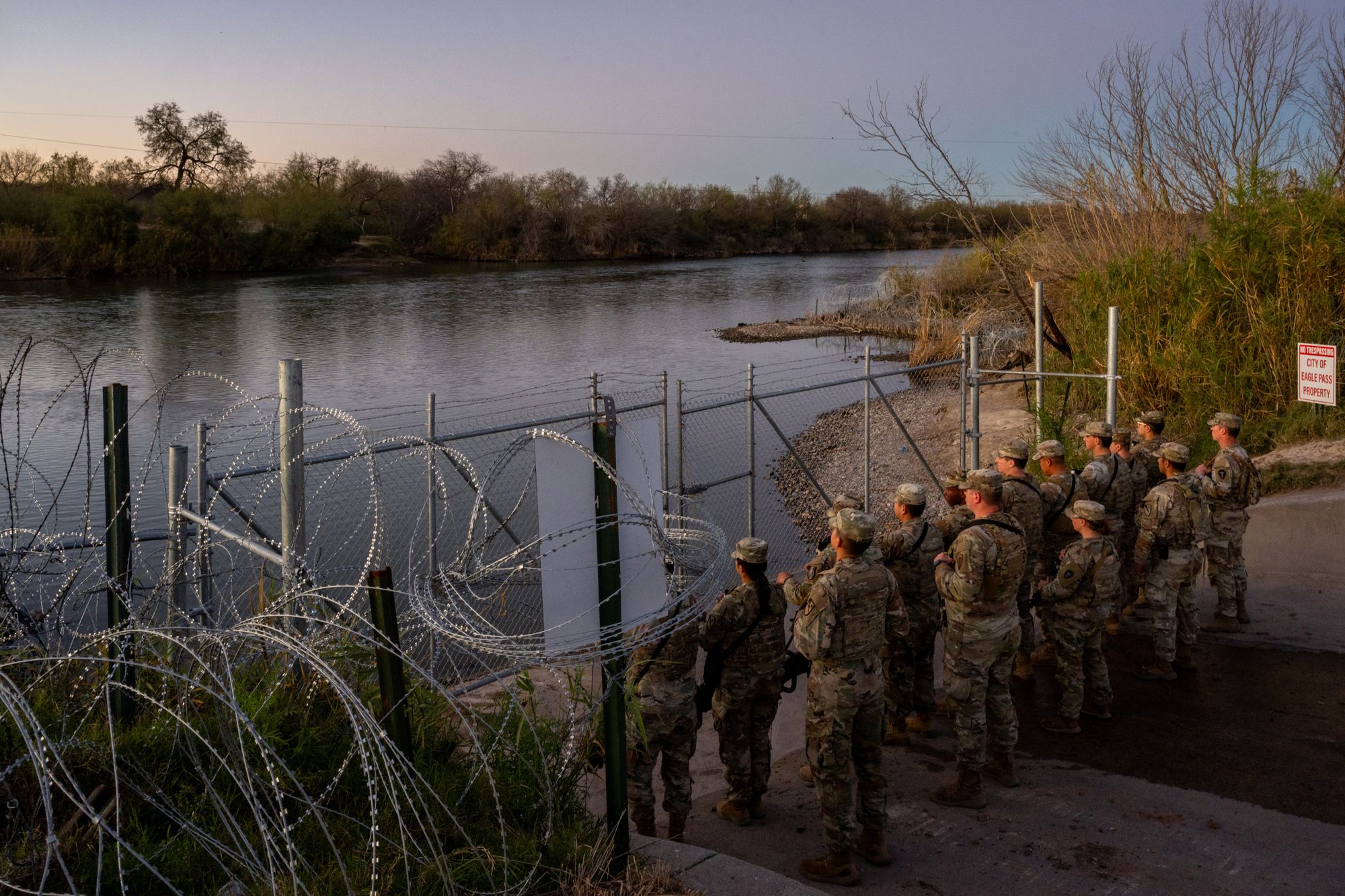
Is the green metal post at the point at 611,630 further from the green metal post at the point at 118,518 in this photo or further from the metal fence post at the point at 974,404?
the metal fence post at the point at 974,404

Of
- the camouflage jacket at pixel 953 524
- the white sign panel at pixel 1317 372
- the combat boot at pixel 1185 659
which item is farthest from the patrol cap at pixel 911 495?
the white sign panel at pixel 1317 372

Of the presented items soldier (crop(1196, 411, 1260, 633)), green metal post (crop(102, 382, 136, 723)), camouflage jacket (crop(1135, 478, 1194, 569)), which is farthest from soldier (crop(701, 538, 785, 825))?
soldier (crop(1196, 411, 1260, 633))

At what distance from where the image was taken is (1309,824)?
18.0 feet

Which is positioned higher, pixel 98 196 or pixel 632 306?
pixel 98 196

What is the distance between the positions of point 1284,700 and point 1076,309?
32.4ft

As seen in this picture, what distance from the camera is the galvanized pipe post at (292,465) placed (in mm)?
5246

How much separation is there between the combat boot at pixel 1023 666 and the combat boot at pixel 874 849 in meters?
2.89

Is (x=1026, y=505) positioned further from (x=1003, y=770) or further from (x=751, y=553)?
(x=751, y=553)

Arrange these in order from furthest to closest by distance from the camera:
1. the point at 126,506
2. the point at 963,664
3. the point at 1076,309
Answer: the point at 1076,309, the point at 963,664, the point at 126,506

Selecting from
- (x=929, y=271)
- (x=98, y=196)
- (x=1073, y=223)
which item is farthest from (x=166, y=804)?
(x=98, y=196)

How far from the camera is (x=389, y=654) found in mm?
3869

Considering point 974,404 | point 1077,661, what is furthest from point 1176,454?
point 974,404

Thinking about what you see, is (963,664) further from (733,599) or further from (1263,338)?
(1263,338)

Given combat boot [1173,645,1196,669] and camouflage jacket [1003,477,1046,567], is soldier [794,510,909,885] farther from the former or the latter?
combat boot [1173,645,1196,669]
